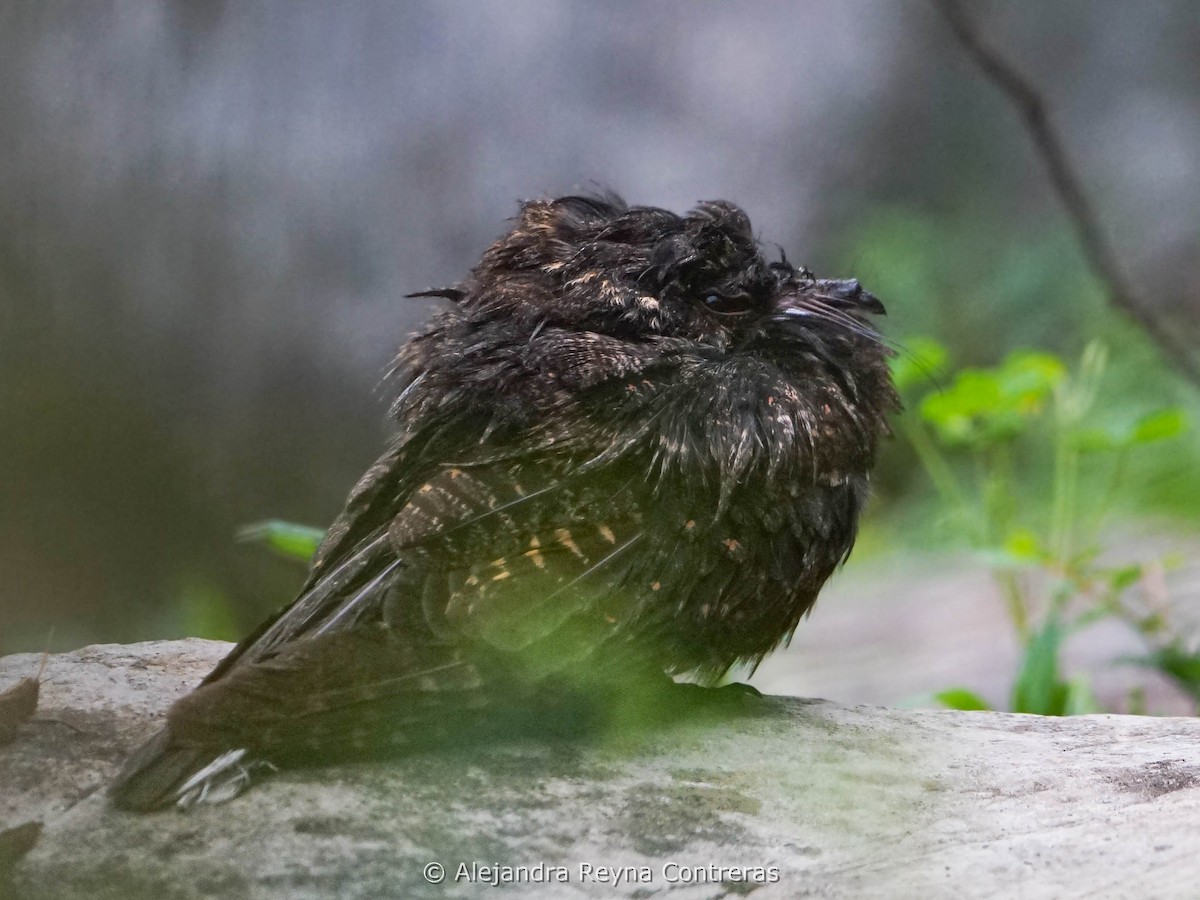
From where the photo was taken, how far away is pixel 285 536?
218 centimetres

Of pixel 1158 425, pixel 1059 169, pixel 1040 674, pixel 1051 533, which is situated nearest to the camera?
pixel 1040 674

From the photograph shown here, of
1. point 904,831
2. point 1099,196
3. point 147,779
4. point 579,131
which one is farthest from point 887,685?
point 1099,196

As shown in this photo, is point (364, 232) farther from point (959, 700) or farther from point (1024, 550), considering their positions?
point (1024, 550)

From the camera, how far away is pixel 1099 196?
6.42m

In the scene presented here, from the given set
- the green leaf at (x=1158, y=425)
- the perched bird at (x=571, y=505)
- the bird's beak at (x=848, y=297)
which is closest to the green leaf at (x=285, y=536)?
the perched bird at (x=571, y=505)

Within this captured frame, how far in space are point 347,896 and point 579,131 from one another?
2.70 m

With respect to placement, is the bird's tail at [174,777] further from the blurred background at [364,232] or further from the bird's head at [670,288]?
the bird's head at [670,288]

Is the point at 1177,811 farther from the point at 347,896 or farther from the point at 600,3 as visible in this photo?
Answer: the point at 600,3

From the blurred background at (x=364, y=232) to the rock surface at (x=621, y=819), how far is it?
0.21 meters

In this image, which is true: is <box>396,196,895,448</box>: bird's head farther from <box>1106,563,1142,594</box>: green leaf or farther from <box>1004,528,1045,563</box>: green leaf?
<box>1106,563,1142,594</box>: green leaf

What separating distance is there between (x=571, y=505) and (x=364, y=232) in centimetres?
71

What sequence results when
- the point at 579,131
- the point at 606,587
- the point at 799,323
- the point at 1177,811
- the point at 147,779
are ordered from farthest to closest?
1. the point at 579,131
2. the point at 799,323
3. the point at 606,587
4. the point at 1177,811
5. the point at 147,779

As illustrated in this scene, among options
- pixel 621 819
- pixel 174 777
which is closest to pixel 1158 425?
pixel 621 819

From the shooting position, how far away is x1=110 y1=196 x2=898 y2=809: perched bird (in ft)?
4.99
